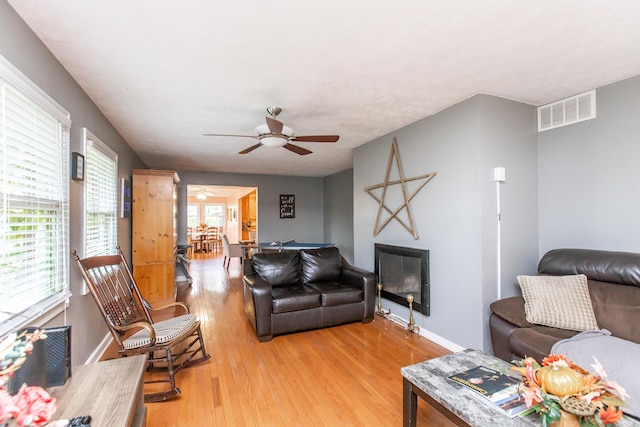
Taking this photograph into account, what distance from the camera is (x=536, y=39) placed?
1.77 metres

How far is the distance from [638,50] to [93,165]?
4.58 metres

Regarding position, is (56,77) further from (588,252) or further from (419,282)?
(588,252)

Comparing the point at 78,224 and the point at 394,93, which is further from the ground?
the point at 394,93

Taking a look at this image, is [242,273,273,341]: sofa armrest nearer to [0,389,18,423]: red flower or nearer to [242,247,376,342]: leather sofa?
[242,247,376,342]: leather sofa

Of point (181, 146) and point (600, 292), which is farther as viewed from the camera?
point (181, 146)

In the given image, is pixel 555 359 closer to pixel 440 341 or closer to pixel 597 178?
pixel 440 341

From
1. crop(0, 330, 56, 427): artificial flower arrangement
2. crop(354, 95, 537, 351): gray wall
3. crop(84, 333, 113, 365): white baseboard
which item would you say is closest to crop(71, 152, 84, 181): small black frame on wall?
crop(84, 333, 113, 365): white baseboard

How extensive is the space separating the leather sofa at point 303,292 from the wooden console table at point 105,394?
4.98ft

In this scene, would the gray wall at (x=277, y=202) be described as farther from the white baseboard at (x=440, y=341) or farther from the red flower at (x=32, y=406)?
the red flower at (x=32, y=406)

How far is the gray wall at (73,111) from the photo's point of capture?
148 centimetres

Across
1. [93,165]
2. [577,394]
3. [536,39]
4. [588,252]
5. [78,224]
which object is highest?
[536,39]

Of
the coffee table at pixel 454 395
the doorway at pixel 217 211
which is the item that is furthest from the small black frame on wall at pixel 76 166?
the doorway at pixel 217 211

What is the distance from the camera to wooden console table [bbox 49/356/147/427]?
1.11m

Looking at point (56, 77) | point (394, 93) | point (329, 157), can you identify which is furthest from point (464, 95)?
point (56, 77)
